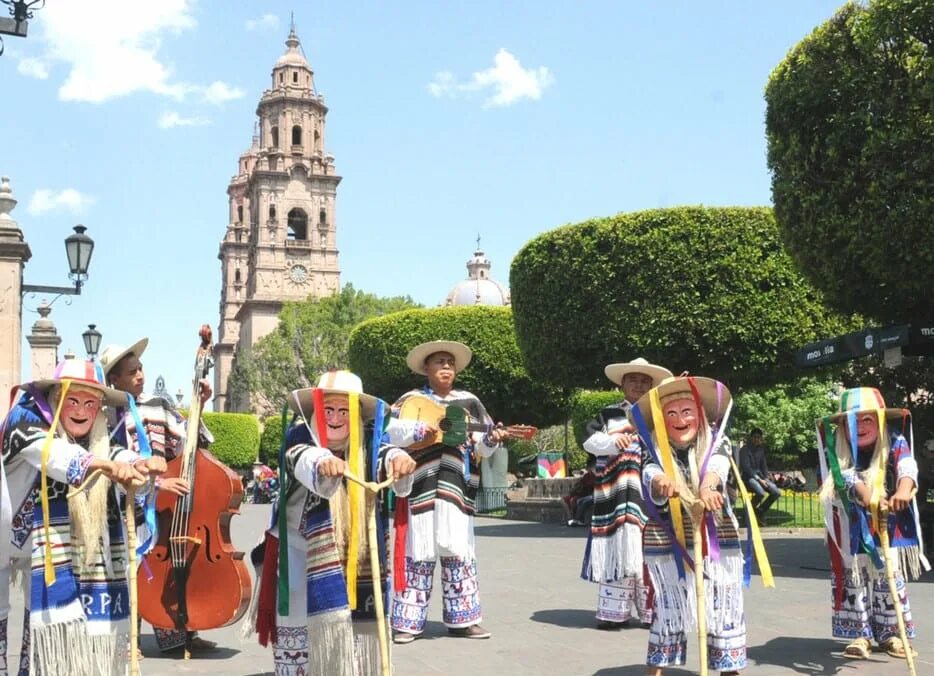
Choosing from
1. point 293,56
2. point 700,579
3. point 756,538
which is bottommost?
point 700,579

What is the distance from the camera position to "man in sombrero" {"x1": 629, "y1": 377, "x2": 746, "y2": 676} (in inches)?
237

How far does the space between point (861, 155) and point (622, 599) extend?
5.84 meters

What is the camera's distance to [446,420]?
760 centimetres

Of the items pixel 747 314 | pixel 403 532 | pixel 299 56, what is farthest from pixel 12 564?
pixel 299 56

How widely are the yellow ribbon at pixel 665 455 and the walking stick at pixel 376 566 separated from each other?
153cm

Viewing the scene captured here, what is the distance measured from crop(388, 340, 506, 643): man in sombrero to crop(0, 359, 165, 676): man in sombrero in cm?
278

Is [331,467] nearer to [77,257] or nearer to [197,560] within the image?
[197,560]

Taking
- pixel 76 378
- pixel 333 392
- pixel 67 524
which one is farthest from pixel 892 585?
pixel 76 378

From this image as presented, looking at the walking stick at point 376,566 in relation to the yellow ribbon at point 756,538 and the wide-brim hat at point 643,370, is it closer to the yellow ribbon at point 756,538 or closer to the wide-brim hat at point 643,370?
the yellow ribbon at point 756,538

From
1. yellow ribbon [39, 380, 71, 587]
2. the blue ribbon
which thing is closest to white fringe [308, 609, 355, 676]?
the blue ribbon

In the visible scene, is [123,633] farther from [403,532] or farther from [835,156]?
[835,156]

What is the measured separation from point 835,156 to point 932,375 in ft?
22.8

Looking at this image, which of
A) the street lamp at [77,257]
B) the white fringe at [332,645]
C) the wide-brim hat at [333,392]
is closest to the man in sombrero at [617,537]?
the wide-brim hat at [333,392]

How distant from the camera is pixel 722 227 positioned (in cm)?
1875
